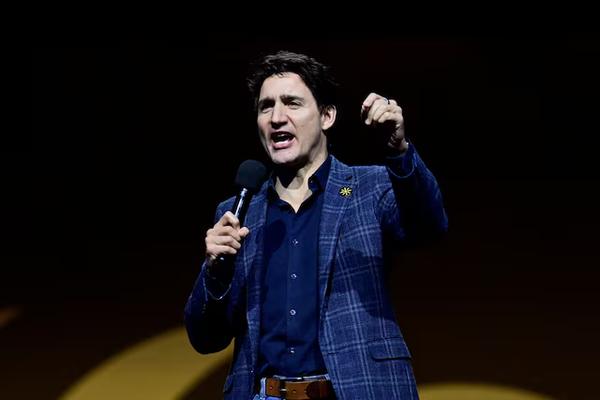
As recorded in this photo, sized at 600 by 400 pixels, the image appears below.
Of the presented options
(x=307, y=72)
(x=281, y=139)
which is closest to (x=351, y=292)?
(x=281, y=139)

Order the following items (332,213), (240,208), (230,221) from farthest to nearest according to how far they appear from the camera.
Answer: (332,213) → (240,208) → (230,221)

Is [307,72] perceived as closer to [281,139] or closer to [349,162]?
[281,139]

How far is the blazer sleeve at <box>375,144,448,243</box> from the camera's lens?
1408 mm

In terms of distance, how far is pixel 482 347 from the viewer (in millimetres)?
2795

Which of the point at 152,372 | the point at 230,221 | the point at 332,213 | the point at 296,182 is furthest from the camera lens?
the point at 152,372

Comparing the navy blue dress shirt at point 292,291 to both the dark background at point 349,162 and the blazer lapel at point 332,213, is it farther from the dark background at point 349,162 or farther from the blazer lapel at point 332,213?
the dark background at point 349,162

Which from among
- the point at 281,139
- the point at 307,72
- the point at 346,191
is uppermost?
the point at 307,72

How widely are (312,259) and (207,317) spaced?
24 cm

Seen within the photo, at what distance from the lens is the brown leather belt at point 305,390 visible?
1444 millimetres

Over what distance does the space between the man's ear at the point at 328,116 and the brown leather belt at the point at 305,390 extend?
543 mm

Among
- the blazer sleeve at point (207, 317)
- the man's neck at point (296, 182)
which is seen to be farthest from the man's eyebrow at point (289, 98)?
the blazer sleeve at point (207, 317)

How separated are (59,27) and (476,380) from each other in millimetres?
1972

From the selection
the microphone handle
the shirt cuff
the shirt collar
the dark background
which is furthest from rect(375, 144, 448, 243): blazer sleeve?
the dark background

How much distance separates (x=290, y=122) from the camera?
164 centimetres
